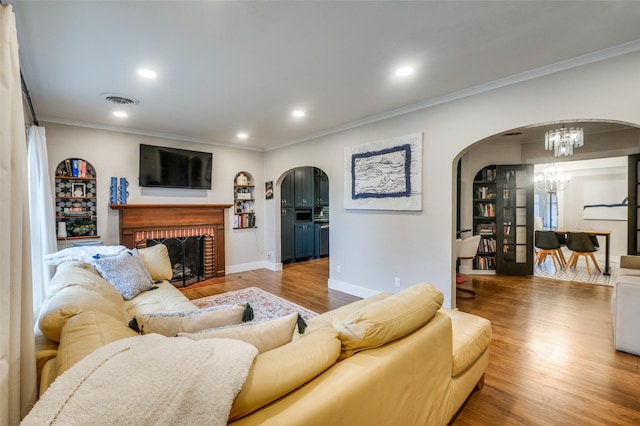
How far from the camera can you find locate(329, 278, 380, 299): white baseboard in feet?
13.6

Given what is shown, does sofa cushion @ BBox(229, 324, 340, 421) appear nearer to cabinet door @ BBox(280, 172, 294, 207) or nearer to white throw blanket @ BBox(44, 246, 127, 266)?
white throw blanket @ BBox(44, 246, 127, 266)

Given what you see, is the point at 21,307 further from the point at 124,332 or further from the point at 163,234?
the point at 163,234

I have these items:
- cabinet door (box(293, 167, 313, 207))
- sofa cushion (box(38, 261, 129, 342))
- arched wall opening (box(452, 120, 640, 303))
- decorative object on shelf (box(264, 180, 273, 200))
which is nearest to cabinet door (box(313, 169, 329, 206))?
cabinet door (box(293, 167, 313, 207))

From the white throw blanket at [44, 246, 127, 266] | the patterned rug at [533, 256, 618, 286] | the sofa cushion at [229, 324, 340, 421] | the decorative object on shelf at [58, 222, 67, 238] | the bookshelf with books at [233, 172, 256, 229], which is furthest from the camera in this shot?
the bookshelf with books at [233, 172, 256, 229]

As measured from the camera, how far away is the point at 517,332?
116 inches

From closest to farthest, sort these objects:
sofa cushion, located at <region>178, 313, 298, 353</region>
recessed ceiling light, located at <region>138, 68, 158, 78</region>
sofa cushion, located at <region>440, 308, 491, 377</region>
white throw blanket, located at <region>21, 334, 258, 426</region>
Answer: white throw blanket, located at <region>21, 334, 258, 426</region> → sofa cushion, located at <region>178, 313, 298, 353</region> → sofa cushion, located at <region>440, 308, 491, 377</region> → recessed ceiling light, located at <region>138, 68, 158, 78</region>

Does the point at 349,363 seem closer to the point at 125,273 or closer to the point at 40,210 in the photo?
the point at 125,273

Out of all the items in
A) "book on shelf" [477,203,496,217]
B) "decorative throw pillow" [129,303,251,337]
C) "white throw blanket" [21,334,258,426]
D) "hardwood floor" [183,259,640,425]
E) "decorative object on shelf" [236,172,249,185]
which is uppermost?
"decorative object on shelf" [236,172,249,185]

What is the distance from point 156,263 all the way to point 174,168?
7.21 ft

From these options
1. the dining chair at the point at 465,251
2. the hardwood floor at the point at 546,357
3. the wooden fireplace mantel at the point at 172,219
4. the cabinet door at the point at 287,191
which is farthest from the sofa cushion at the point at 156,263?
the dining chair at the point at 465,251

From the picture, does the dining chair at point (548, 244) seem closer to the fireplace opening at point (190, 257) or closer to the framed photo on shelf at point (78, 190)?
A: the fireplace opening at point (190, 257)

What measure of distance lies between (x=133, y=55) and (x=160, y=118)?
1.83m

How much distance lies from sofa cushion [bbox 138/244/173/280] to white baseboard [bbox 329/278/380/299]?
93.2 inches

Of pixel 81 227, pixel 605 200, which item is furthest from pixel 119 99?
pixel 605 200
